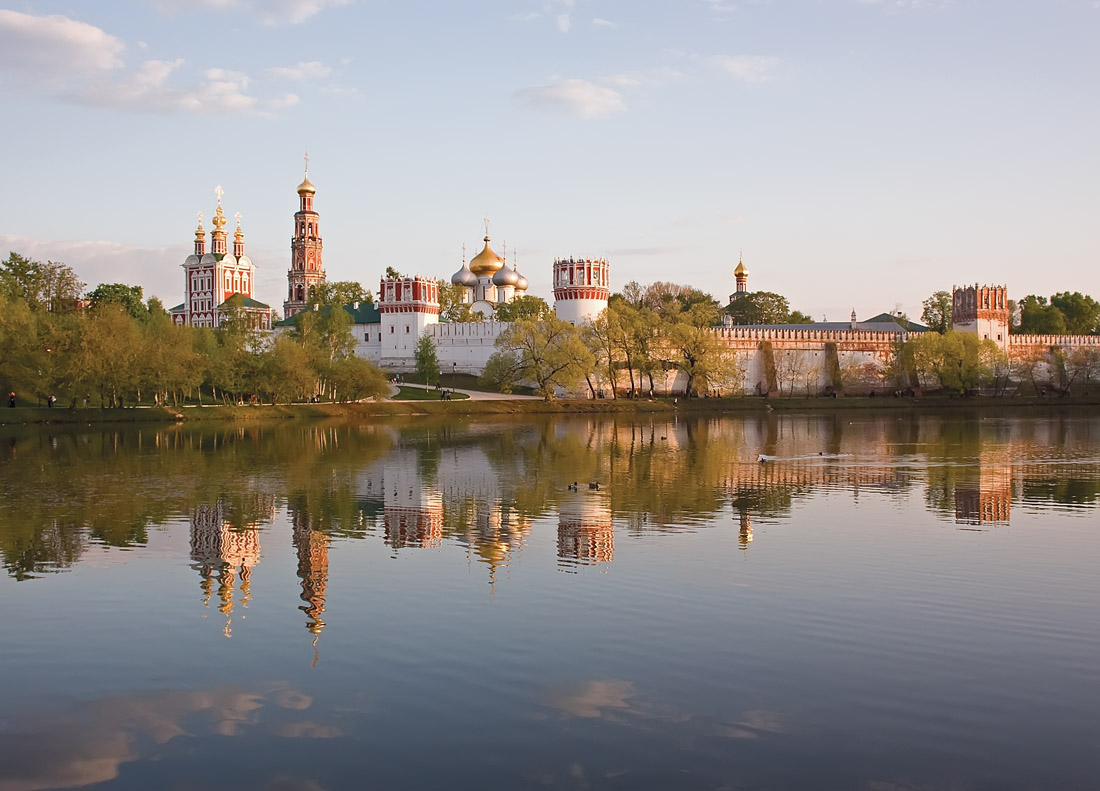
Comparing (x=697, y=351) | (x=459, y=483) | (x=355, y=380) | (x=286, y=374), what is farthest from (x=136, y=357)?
(x=697, y=351)

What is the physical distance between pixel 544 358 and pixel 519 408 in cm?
374

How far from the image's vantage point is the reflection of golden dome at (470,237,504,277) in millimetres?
86188

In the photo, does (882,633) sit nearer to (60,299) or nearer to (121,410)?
(121,410)

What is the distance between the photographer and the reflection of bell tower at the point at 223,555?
11.0 metres

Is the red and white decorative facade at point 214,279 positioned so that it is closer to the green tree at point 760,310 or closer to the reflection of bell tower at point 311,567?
the green tree at point 760,310

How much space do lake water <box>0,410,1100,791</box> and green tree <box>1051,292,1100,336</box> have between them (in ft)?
236

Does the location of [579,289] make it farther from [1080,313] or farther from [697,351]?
[1080,313]

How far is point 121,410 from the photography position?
43.2 metres

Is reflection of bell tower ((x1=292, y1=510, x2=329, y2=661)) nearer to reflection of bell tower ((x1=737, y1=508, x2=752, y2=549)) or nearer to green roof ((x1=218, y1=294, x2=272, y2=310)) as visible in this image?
reflection of bell tower ((x1=737, y1=508, x2=752, y2=549))

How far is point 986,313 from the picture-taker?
7150 cm

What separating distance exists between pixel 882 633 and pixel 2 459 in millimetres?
23410

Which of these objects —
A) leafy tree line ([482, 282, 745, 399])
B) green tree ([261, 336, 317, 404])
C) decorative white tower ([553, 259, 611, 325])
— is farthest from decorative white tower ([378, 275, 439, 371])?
green tree ([261, 336, 317, 404])

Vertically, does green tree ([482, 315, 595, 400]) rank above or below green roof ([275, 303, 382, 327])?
below

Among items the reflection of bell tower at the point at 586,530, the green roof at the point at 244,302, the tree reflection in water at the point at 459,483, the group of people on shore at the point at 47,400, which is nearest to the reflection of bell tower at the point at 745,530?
the tree reflection in water at the point at 459,483
